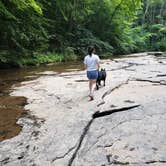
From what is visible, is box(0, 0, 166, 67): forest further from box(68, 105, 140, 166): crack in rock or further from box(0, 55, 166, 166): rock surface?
box(68, 105, 140, 166): crack in rock

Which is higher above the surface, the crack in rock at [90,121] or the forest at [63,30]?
the forest at [63,30]

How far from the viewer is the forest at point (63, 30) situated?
16.7 metres

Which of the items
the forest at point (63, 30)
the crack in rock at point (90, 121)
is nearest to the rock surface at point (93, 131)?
the crack in rock at point (90, 121)

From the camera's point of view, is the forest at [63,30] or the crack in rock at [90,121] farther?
the forest at [63,30]

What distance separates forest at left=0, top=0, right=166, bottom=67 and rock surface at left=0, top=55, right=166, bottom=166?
8.59 metres

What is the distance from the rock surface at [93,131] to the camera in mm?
4391

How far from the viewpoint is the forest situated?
16.7 meters

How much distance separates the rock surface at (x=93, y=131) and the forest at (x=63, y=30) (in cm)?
859

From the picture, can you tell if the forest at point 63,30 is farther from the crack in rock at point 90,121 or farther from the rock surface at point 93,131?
the crack in rock at point 90,121

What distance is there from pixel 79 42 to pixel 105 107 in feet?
67.6

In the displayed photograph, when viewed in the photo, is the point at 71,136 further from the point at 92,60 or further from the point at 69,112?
the point at 92,60

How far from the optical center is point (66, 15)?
2597 cm

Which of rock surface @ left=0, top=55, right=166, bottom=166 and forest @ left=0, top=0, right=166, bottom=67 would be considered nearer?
rock surface @ left=0, top=55, right=166, bottom=166

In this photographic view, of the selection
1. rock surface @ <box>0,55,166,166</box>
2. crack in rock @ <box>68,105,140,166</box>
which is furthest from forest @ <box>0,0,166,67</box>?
crack in rock @ <box>68,105,140,166</box>
